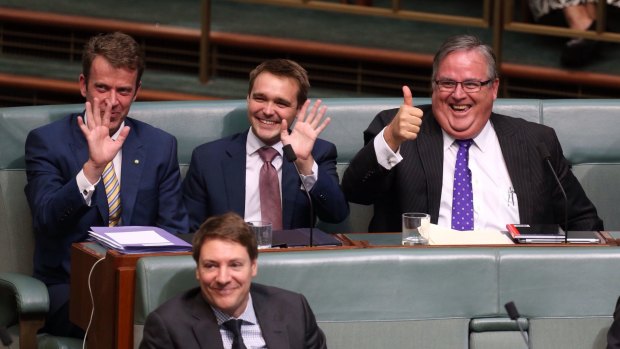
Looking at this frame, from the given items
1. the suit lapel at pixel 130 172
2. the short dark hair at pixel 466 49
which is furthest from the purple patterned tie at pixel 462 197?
the suit lapel at pixel 130 172

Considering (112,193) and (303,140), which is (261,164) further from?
(112,193)

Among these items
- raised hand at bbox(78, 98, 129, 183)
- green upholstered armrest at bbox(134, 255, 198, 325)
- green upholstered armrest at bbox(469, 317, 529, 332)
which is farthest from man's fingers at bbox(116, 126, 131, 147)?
green upholstered armrest at bbox(469, 317, 529, 332)

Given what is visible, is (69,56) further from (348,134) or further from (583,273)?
(583,273)

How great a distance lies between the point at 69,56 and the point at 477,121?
2.15 m

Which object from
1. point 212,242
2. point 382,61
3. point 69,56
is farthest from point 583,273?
point 69,56

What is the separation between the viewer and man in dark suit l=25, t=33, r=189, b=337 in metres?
3.35

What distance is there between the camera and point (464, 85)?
3658 mm

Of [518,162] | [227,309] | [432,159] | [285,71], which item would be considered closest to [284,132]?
[285,71]

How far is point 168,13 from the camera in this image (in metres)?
5.49

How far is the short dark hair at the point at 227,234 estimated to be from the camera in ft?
8.79

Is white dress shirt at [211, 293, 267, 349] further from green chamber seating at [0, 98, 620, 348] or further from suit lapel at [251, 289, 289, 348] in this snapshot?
green chamber seating at [0, 98, 620, 348]

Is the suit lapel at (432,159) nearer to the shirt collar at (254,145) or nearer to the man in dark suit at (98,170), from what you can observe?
the shirt collar at (254,145)

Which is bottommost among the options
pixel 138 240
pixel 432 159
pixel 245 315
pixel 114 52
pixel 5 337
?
pixel 5 337

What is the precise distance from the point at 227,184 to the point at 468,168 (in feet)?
2.07
